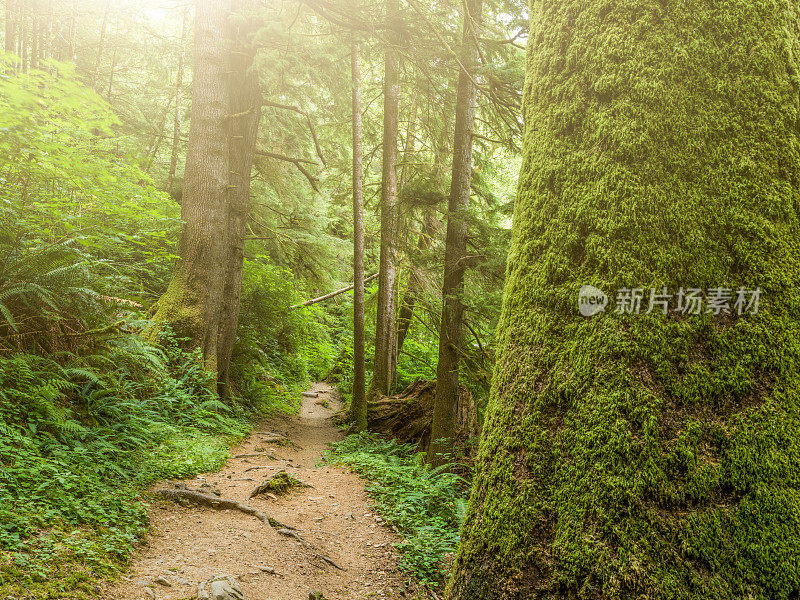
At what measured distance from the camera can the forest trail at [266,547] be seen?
3.14 meters

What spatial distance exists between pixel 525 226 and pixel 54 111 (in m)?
6.30

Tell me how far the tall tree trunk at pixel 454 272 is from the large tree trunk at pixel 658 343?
4563 mm

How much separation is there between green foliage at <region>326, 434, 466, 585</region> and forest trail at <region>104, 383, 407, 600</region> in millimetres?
193

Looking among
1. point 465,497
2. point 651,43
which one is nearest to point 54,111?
point 651,43

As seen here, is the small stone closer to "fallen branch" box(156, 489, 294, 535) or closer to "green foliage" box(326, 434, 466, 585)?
"fallen branch" box(156, 489, 294, 535)

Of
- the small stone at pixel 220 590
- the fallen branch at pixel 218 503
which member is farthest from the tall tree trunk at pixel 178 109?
the small stone at pixel 220 590

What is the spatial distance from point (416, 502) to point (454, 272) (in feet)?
10.7

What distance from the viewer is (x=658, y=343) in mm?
1614

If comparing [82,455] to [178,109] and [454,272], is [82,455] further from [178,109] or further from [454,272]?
[178,109]

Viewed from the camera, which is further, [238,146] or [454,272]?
[238,146]

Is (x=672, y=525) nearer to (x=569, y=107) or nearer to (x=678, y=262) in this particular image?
(x=678, y=262)

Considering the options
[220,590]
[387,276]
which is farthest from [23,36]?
[220,590]

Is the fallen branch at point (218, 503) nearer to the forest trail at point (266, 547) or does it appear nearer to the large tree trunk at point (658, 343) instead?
A: the forest trail at point (266, 547)

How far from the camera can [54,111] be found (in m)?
5.48
